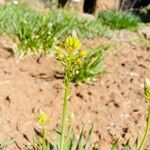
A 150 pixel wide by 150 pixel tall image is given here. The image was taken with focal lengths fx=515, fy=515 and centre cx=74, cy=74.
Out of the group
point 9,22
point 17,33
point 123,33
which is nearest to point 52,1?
point 123,33

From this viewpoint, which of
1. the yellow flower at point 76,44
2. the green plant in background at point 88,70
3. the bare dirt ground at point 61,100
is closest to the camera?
the yellow flower at point 76,44

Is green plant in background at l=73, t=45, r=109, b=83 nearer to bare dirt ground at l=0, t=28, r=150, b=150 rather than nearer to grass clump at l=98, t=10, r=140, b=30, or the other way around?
bare dirt ground at l=0, t=28, r=150, b=150

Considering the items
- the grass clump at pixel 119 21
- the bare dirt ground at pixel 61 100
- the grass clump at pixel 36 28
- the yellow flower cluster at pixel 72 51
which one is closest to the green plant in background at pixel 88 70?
the bare dirt ground at pixel 61 100

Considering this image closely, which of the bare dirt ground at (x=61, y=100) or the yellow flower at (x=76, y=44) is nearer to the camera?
the yellow flower at (x=76, y=44)

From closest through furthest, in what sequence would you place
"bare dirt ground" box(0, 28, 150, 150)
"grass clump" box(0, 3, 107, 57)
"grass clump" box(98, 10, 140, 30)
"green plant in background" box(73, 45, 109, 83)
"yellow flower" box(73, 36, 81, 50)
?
"yellow flower" box(73, 36, 81, 50) < "bare dirt ground" box(0, 28, 150, 150) < "green plant in background" box(73, 45, 109, 83) < "grass clump" box(0, 3, 107, 57) < "grass clump" box(98, 10, 140, 30)

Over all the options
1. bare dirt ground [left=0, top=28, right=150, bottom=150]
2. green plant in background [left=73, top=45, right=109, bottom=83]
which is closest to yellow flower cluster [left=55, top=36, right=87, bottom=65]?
bare dirt ground [left=0, top=28, right=150, bottom=150]

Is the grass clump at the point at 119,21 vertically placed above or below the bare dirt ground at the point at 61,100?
below

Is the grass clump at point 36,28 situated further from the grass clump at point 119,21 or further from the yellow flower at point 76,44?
the yellow flower at point 76,44

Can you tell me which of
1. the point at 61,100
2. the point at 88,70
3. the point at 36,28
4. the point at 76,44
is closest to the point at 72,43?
the point at 76,44

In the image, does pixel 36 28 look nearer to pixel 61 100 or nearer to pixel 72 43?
pixel 61 100
